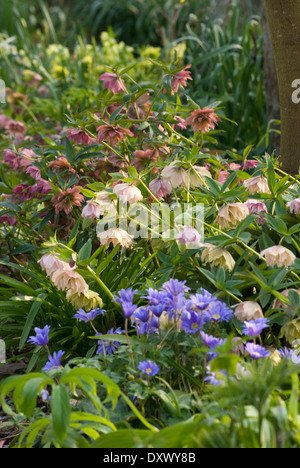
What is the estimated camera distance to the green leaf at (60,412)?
114cm

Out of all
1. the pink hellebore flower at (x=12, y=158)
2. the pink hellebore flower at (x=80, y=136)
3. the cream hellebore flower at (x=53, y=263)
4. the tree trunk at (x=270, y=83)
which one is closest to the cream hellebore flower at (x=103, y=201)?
the cream hellebore flower at (x=53, y=263)

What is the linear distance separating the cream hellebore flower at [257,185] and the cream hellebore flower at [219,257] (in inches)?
12.7

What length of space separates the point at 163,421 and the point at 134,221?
0.57m

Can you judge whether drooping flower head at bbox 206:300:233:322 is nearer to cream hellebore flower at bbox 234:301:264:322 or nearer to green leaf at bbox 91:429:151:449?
cream hellebore flower at bbox 234:301:264:322

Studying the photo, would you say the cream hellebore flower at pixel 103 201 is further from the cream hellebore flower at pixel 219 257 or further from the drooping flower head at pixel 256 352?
the drooping flower head at pixel 256 352

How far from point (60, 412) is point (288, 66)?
1.53 m

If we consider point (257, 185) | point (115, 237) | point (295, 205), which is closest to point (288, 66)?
point (257, 185)

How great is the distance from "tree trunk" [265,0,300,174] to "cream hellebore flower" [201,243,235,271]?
72cm

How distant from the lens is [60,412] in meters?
1.15

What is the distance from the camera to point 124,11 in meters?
7.16

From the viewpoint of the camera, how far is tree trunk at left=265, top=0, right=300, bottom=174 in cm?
205

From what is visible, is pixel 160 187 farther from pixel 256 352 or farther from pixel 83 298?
pixel 256 352

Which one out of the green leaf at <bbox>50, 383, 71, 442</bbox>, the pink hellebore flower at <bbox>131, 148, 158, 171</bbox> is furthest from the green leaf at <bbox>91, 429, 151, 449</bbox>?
the pink hellebore flower at <bbox>131, 148, 158, 171</bbox>
